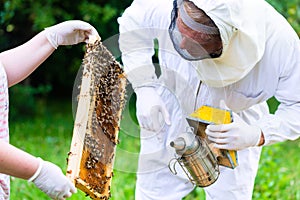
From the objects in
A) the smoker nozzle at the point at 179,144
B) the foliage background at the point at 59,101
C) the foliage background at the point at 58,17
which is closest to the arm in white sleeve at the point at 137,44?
the smoker nozzle at the point at 179,144

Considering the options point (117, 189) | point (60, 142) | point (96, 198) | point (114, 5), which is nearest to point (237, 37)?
point (96, 198)

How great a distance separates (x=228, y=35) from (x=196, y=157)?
535 mm

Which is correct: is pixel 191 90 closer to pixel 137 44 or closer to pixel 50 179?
→ pixel 137 44

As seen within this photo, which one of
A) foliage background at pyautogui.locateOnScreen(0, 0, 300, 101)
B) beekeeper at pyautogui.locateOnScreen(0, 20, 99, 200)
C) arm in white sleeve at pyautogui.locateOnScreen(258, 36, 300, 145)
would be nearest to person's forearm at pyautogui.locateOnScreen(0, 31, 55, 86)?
beekeeper at pyautogui.locateOnScreen(0, 20, 99, 200)

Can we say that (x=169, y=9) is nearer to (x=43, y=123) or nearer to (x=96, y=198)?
(x=96, y=198)

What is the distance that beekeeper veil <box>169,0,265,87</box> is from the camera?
2.37 m

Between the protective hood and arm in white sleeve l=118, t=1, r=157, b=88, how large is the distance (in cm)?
30

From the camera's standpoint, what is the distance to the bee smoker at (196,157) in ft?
8.27

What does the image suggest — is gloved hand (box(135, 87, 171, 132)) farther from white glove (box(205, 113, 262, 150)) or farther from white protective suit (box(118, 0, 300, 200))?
white glove (box(205, 113, 262, 150))

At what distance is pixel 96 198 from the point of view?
2.35 meters

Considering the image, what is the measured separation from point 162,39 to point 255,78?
48 cm

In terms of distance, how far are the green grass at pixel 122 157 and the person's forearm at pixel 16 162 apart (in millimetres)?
829

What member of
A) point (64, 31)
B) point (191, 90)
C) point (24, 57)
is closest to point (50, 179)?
point (24, 57)

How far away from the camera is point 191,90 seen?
2.87 m
